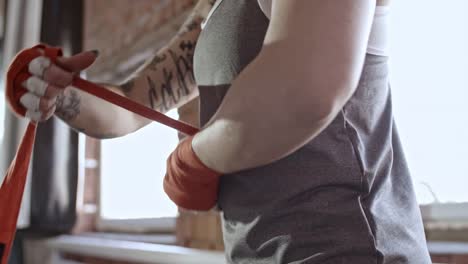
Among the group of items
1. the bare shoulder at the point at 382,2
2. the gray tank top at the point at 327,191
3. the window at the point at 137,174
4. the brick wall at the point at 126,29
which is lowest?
the window at the point at 137,174

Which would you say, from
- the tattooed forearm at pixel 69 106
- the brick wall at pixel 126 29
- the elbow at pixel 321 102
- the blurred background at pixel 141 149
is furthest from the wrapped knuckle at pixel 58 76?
the brick wall at pixel 126 29

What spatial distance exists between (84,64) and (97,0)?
2166 mm

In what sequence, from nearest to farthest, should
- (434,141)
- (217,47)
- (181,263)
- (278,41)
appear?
(278,41) < (217,47) < (434,141) < (181,263)

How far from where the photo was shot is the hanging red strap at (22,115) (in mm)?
664

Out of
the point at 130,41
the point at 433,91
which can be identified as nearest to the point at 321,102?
the point at 433,91

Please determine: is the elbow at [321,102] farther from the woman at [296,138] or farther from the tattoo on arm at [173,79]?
the tattoo on arm at [173,79]

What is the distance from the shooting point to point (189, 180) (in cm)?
59

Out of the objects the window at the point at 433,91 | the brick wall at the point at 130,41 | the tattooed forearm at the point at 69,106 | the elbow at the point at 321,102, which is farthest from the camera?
the brick wall at the point at 130,41

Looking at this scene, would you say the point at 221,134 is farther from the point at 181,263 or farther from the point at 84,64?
the point at 181,263

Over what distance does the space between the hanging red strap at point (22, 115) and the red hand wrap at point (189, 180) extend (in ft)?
0.19

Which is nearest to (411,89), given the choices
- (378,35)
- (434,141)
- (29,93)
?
(434,141)

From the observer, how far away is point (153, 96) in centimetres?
87

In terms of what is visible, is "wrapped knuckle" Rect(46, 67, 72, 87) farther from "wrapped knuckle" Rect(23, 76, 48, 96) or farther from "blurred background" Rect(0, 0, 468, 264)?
"blurred background" Rect(0, 0, 468, 264)

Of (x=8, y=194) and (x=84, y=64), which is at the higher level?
(x=84, y=64)
